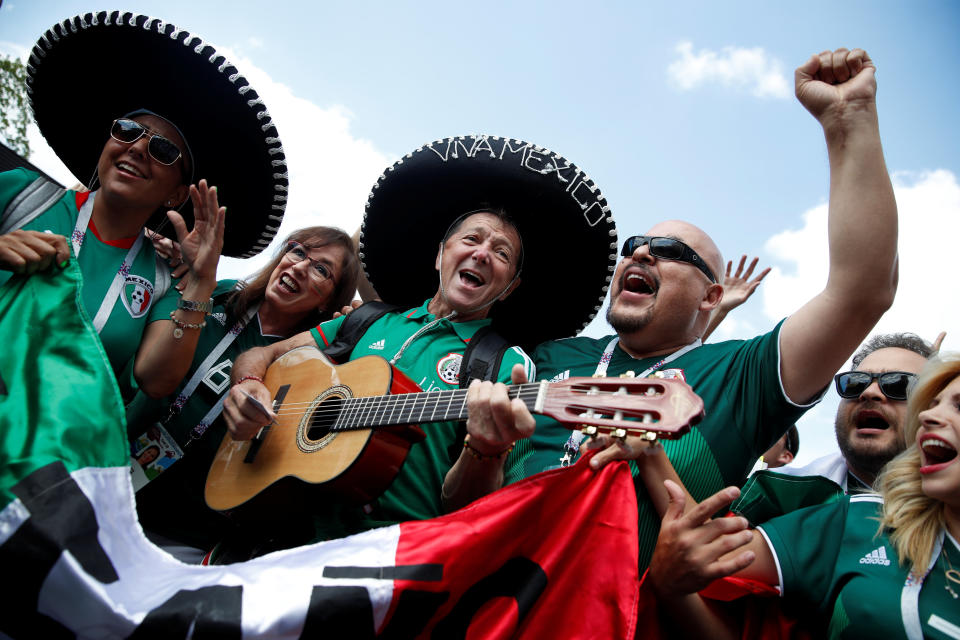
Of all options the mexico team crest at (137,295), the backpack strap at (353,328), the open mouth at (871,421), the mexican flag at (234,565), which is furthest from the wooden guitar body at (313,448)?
the open mouth at (871,421)

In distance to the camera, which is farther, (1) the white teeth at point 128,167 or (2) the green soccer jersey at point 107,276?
(1) the white teeth at point 128,167

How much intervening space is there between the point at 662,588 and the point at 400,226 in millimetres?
2589

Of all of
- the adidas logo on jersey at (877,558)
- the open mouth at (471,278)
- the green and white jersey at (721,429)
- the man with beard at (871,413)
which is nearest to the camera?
the adidas logo on jersey at (877,558)

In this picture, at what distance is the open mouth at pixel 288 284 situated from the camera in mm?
3771

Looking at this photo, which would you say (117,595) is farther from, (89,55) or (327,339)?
(89,55)

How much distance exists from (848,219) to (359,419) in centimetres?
197

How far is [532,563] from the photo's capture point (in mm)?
2062

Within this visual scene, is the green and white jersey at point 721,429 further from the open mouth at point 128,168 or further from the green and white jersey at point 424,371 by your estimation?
the open mouth at point 128,168

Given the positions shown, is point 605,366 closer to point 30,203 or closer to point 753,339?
point 753,339

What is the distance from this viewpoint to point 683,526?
81.4 inches

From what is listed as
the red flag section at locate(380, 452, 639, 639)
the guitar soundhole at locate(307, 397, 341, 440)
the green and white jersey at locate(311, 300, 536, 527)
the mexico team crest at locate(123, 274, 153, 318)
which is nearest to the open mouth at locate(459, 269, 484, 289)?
the green and white jersey at locate(311, 300, 536, 527)

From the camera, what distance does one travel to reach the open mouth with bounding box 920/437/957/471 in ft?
7.59

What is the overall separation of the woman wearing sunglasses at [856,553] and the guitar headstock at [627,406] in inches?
16.2

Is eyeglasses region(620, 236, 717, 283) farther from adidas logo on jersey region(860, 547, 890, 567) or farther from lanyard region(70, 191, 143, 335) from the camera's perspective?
lanyard region(70, 191, 143, 335)
